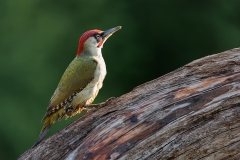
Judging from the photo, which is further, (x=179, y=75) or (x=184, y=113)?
(x=179, y=75)

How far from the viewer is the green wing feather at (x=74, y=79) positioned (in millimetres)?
2658

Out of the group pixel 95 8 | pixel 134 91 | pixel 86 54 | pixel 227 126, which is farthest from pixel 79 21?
pixel 227 126

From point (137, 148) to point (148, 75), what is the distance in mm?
3015

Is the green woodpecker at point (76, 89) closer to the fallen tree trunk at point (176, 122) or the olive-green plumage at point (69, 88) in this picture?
the olive-green plumage at point (69, 88)

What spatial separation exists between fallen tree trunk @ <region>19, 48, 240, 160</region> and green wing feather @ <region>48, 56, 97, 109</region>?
45 cm

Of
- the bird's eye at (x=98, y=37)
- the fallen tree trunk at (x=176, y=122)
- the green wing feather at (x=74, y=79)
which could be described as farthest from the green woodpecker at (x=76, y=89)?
the fallen tree trunk at (x=176, y=122)

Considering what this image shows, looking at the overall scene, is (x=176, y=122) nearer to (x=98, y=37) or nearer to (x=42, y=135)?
(x=42, y=135)

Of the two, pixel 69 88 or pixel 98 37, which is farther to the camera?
pixel 98 37

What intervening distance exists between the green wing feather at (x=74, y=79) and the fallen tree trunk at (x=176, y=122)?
17.8 inches

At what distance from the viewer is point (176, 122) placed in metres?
2.05

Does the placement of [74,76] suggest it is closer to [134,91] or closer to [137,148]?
[134,91]

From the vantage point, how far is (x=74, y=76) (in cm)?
272

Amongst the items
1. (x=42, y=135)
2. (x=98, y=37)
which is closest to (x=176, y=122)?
(x=42, y=135)

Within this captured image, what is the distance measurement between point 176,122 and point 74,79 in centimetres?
82
